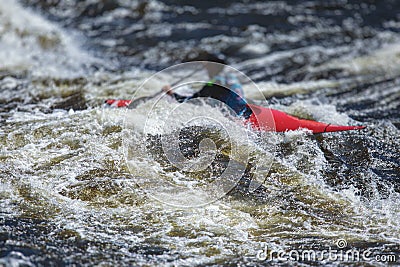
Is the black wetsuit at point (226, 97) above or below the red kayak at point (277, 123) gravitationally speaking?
above

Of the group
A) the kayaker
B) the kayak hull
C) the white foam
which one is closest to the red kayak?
the kayak hull

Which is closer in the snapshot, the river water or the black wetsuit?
the river water

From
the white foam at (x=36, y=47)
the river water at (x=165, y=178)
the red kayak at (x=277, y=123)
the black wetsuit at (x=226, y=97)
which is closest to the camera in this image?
the river water at (x=165, y=178)

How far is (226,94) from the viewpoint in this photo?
14.7 ft

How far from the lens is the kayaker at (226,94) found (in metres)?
4.14

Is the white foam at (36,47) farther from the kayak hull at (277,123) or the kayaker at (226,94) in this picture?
the kayak hull at (277,123)

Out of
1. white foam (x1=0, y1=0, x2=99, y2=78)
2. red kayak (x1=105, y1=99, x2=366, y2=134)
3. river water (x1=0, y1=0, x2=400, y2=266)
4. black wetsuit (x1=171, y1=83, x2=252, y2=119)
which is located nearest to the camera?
river water (x1=0, y1=0, x2=400, y2=266)

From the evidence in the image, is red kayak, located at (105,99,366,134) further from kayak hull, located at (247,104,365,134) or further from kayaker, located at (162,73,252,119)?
kayaker, located at (162,73,252,119)

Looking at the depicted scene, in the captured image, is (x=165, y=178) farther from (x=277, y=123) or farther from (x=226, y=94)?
(x=226, y=94)

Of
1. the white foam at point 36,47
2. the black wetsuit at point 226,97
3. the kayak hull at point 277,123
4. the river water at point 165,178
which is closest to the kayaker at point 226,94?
the black wetsuit at point 226,97

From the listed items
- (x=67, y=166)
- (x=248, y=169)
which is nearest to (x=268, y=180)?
(x=248, y=169)

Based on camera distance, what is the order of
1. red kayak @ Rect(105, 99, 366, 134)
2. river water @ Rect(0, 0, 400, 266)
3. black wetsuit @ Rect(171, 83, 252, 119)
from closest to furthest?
river water @ Rect(0, 0, 400, 266) → red kayak @ Rect(105, 99, 366, 134) → black wetsuit @ Rect(171, 83, 252, 119)

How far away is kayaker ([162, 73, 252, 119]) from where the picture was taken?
13.6ft

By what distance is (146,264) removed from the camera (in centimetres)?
252
